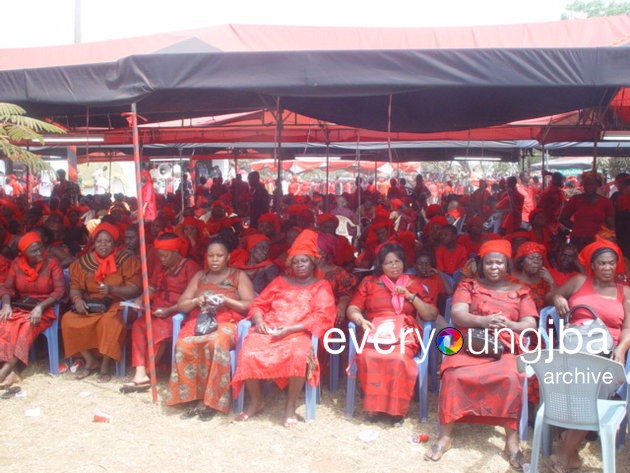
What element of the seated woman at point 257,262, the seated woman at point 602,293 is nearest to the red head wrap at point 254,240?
the seated woman at point 257,262

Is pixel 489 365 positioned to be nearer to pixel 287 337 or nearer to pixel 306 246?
pixel 287 337

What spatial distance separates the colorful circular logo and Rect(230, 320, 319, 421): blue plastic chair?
910 millimetres

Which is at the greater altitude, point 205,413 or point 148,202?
point 148,202

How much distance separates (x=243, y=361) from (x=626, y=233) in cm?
542

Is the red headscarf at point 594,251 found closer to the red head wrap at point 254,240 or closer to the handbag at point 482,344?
the handbag at point 482,344

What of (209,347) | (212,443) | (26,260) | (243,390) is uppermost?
(26,260)

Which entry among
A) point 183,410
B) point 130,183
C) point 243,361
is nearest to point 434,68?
point 243,361

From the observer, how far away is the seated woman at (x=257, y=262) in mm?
5371

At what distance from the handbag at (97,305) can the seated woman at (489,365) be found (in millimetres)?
2936

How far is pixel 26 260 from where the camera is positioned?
17.4ft

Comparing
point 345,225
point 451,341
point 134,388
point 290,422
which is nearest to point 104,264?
point 134,388

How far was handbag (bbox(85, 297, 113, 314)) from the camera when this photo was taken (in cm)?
513

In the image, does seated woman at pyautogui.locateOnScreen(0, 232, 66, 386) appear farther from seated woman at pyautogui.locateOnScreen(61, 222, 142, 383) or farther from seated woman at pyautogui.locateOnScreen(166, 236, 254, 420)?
seated woman at pyautogui.locateOnScreen(166, 236, 254, 420)

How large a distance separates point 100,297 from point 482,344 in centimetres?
328
